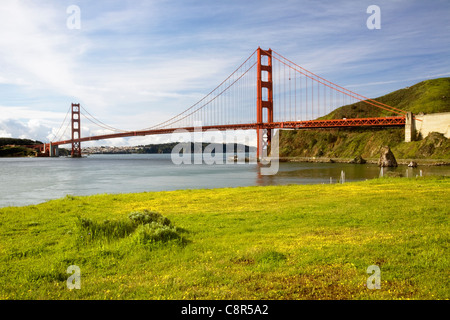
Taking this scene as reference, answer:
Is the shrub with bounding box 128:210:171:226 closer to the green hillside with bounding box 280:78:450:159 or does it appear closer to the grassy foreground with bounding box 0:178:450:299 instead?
the grassy foreground with bounding box 0:178:450:299

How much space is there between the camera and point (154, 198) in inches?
759

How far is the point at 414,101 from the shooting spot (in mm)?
118188

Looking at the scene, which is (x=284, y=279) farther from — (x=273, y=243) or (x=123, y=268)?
(x=123, y=268)

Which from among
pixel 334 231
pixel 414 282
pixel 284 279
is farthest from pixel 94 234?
pixel 414 282

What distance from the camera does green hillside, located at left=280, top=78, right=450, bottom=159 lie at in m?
74.8

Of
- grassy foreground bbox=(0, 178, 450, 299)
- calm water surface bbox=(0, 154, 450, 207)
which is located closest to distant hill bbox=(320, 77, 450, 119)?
calm water surface bbox=(0, 154, 450, 207)

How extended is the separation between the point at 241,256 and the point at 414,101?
129090mm

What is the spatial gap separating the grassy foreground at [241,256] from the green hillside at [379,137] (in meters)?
70.0

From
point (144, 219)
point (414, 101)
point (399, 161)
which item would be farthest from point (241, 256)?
point (414, 101)


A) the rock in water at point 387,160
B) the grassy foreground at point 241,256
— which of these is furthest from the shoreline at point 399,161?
the grassy foreground at point 241,256

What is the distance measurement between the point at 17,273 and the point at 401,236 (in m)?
7.82

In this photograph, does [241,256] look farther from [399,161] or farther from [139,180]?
[399,161]
